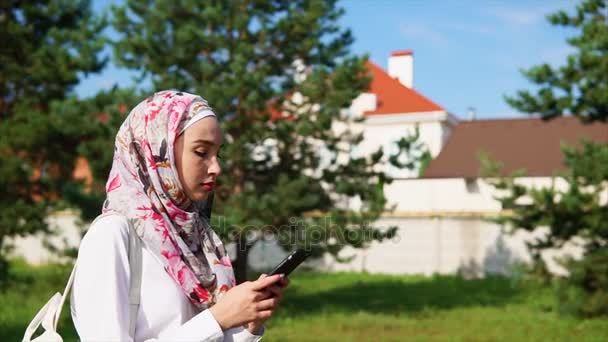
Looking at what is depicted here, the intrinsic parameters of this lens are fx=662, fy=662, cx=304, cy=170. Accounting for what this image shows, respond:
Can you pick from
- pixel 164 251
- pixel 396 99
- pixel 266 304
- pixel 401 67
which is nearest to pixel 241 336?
pixel 266 304

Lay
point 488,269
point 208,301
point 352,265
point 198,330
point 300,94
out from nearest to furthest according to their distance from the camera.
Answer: point 198,330 < point 208,301 < point 300,94 < point 488,269 < point 352,265

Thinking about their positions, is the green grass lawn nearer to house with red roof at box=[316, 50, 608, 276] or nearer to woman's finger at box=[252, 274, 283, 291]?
house with red roof at box=[316, 50, 608, 276]

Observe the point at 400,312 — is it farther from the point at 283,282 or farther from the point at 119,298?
the point at 119,298

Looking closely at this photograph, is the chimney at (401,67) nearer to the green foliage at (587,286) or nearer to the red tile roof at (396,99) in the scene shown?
the red tile roof at (396,99)

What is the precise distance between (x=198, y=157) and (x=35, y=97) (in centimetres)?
1162

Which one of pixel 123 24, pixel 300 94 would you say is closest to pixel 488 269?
pixel 300 94

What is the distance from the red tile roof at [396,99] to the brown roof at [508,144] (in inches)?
67.5

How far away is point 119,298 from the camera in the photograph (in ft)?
4.89

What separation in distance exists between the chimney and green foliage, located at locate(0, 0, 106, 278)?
27.6ft

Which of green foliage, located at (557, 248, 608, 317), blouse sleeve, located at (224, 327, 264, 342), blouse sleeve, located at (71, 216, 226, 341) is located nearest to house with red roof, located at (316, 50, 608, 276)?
green foliage, located at (557, 248, 608, 317)

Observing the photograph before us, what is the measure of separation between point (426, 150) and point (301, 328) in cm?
338

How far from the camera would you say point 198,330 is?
5.22ft

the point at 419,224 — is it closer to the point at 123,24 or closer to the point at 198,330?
the point at 123,24

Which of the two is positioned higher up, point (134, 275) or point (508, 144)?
point (508, 144)
